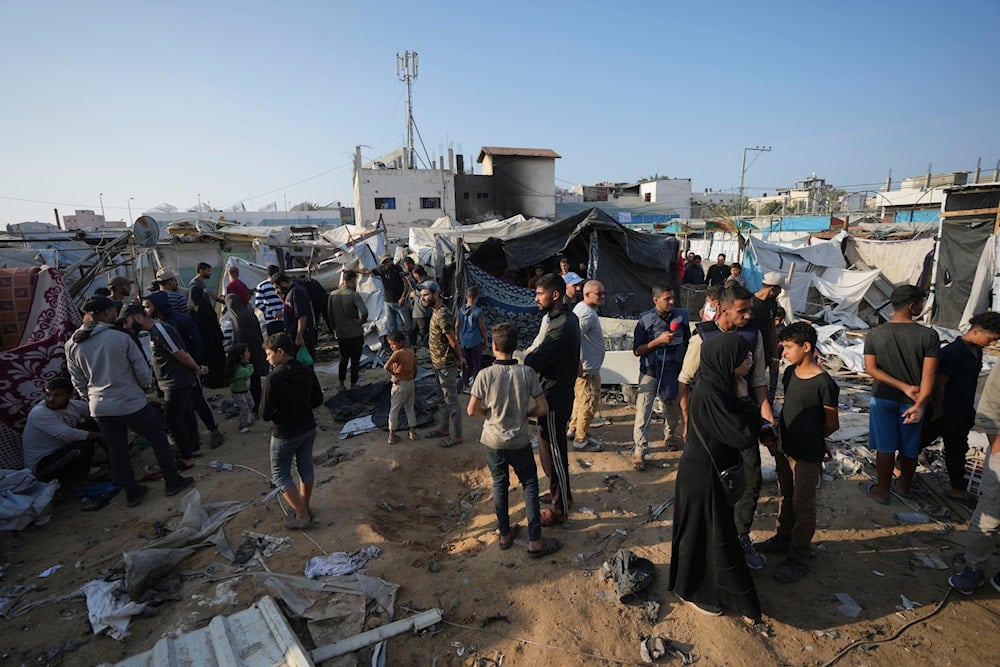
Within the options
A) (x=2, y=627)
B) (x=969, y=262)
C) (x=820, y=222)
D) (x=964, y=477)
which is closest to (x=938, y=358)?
(x=964, y=477)

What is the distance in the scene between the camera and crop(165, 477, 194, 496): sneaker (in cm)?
457

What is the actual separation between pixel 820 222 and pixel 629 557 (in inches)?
1041

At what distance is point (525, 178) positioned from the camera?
3028cm

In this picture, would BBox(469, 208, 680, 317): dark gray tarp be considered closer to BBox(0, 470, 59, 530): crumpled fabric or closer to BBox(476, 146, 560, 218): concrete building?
BBox(0, 470, 59, 530): crumpled fabric

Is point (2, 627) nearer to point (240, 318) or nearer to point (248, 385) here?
point (248, 385)

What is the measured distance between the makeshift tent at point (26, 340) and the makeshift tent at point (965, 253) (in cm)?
1542

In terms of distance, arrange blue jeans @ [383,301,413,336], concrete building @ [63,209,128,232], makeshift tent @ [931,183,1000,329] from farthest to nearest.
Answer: concrete building @ [63,209,128,232] < makeshift tent @ [931,183,1000,329] < blue jeans @ [383,301,413,336]

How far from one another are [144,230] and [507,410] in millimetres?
9176

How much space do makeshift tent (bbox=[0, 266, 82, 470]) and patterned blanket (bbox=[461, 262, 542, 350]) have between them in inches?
232

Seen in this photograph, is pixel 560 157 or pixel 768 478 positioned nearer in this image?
pixel 768 478

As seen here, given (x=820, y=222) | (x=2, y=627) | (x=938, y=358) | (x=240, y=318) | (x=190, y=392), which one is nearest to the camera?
(x=2, y=627)

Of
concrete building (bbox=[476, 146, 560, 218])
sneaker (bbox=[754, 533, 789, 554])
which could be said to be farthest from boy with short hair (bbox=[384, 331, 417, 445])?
concrete building (bbox=[476, 146, 560, 218])

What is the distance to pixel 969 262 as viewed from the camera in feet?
32.6

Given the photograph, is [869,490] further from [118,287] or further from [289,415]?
[118,287]
